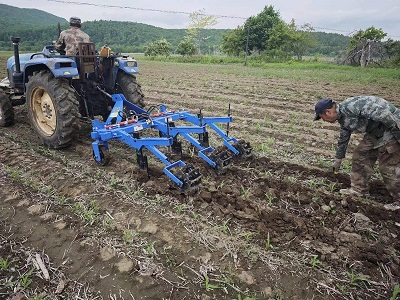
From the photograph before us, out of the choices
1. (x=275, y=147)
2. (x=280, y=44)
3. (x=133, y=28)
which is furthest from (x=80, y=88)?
(x=133, y=28)

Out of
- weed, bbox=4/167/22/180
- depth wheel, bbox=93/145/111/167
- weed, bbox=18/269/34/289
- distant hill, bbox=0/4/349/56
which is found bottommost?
weed, bbox=18/269/34/289

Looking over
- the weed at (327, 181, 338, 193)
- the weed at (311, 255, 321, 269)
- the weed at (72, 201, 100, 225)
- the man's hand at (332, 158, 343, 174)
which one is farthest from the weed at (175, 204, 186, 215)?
the man's hand at (332, 158, 343, 174)

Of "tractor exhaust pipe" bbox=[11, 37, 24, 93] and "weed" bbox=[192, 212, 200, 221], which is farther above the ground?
"tractor exhaust pipe" bbox=[11, 37, 24, 93]

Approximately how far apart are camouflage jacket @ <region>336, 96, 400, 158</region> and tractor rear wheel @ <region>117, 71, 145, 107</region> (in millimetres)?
3234

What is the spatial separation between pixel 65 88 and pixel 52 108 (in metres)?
0.51

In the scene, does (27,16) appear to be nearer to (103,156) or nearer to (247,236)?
(103,156)

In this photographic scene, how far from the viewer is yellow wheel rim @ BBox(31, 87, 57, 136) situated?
15.0ft

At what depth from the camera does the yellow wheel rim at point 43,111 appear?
15.0 feet

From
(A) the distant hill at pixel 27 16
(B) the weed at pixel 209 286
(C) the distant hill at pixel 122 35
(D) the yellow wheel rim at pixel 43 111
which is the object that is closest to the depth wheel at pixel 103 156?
(D) the yellow wheel rim at pixel 43 111

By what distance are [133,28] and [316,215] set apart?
4118 inches

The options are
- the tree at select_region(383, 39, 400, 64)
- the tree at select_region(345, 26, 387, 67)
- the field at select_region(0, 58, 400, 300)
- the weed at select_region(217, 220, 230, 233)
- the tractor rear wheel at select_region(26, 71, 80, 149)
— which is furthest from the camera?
the tree at select_region(383, 39, 400, 64)

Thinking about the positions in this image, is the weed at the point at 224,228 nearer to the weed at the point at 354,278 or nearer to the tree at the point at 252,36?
the weed at the point at 354,278

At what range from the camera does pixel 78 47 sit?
439cm

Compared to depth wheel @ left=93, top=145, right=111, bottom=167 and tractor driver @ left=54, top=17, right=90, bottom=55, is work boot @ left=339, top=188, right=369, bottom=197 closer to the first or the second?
depth wheel @ left=93, top=145, right=111, bottom=167
